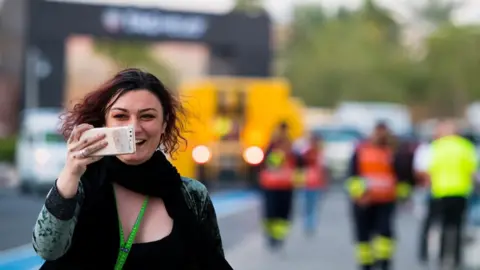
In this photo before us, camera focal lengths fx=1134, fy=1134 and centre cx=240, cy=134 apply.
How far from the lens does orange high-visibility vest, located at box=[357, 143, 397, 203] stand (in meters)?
11.0

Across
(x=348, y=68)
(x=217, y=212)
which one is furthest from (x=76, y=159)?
(x=348, y=68)

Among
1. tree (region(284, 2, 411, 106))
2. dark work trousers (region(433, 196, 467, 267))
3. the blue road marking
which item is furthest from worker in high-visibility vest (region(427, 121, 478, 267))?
tree (region(284, 2, 411, 106))

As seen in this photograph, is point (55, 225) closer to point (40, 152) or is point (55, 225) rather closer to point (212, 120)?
point (40, 152)

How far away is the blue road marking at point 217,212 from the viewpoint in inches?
456

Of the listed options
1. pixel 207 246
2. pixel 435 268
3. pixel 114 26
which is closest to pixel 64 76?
pixel 114 26

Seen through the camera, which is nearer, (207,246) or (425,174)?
(207,246)

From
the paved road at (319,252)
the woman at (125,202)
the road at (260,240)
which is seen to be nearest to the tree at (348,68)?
the road at (260,240)

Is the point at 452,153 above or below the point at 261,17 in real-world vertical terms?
below

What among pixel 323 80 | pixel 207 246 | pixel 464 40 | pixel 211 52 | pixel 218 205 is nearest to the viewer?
pixel 207 246

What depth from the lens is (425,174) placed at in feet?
39.2

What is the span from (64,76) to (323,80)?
3960 cm

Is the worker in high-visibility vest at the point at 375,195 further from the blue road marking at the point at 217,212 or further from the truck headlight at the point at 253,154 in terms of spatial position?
the truck headlight at the point at 253,154

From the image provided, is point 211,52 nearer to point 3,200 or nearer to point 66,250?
point 3,200

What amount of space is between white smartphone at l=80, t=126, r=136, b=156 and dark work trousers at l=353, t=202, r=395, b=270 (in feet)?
26.5
